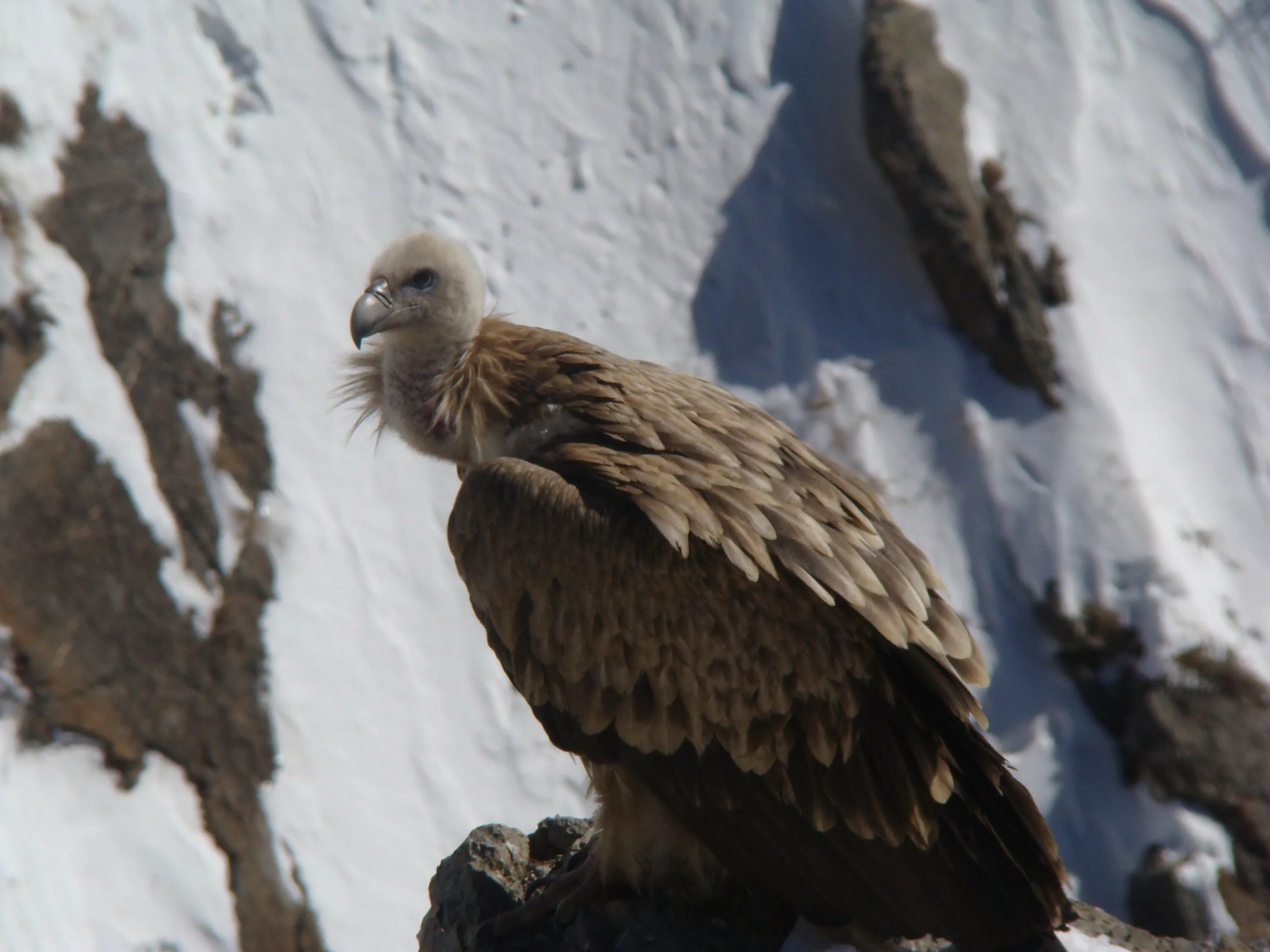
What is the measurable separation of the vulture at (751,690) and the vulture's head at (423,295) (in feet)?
2.95

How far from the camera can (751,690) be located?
3.68 meters

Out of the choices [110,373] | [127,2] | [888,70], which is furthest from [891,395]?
[127,2]

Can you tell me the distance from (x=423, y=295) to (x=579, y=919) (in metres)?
2.32

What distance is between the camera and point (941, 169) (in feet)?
33.8

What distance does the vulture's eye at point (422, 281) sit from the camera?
4.60m

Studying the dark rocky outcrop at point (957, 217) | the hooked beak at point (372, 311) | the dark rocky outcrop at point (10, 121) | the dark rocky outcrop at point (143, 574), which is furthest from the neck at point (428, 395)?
the dark rocky outcrop at point (957, 217)

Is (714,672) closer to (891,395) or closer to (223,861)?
(223,861)

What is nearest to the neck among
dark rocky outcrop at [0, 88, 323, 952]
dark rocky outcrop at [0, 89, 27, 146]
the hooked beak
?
the hooked beak

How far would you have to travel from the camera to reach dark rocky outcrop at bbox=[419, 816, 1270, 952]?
3855 mm

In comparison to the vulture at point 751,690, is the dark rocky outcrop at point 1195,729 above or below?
below

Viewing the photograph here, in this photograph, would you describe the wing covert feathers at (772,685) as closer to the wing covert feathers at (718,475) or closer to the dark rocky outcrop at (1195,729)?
the wing covert feathers at (718,475)

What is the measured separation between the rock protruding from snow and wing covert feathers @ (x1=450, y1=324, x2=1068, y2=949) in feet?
0.99

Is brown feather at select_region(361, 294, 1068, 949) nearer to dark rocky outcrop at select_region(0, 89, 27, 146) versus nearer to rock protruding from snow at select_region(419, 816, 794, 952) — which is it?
rock protruding from snow at select_region(419, 816, 794, 952)

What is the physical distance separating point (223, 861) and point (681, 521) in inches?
177
